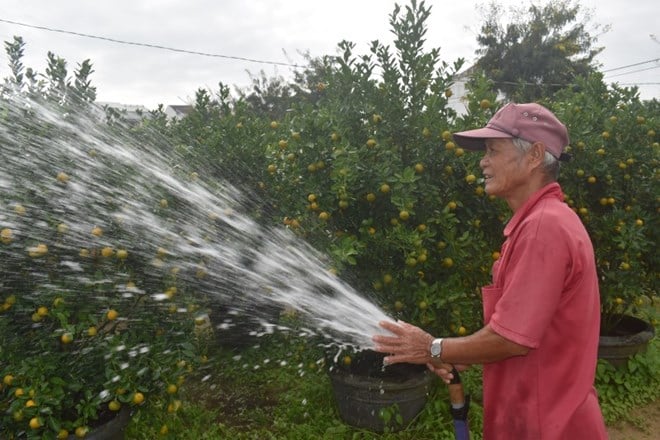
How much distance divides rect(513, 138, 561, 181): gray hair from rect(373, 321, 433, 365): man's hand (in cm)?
73

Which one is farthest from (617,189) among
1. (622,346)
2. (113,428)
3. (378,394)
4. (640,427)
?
(113,428)

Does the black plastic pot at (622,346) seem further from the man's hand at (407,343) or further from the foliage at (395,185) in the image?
the man's hand at (407,343)

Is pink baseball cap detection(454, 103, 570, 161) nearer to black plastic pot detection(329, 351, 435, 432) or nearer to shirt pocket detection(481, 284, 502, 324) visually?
shirt pocket detection(481, 284, 502, 324)

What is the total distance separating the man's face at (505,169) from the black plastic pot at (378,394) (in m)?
2.28

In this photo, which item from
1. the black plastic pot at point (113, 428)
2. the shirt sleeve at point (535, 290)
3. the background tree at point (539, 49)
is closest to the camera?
the shirt sleeve at point (535, 290)

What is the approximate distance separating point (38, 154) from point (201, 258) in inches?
46.9

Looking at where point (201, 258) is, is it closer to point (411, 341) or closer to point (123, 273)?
point (123, 273)

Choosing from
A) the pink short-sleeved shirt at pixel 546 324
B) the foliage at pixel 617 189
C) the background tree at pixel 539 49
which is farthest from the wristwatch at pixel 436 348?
the background tree at pixel 539 49

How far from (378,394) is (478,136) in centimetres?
248

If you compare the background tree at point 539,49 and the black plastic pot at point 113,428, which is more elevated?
the background tree at point 539,49

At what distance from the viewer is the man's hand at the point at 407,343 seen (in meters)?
1.89

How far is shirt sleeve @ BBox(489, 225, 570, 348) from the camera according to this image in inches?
64.3

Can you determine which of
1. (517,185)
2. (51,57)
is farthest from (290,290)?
(51,57)

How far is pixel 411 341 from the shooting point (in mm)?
1900
